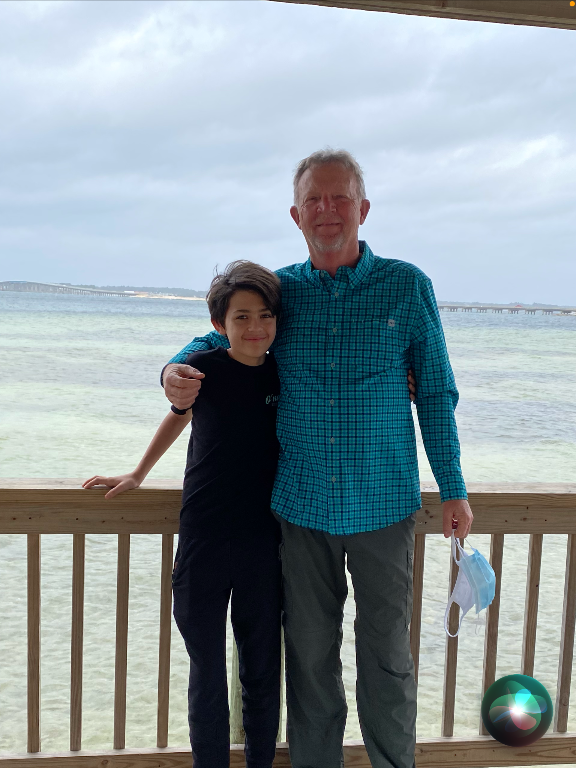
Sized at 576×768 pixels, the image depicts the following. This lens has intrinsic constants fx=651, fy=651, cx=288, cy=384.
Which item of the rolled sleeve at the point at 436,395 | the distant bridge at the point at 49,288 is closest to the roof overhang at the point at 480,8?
the rolled sleeve at the point at 436,395

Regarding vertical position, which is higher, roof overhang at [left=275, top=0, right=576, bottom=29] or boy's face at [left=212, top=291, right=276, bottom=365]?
roof overhang at [left=275, top=0, right=576, bottom=29]

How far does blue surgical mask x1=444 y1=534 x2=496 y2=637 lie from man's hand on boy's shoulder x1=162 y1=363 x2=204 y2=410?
2.43ft

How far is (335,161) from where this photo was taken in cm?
162

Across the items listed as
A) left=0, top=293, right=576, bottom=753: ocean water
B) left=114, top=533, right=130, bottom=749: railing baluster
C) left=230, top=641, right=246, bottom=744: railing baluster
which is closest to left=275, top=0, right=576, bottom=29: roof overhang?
left=114, top=533, right=130, bottom=749: railing baluster

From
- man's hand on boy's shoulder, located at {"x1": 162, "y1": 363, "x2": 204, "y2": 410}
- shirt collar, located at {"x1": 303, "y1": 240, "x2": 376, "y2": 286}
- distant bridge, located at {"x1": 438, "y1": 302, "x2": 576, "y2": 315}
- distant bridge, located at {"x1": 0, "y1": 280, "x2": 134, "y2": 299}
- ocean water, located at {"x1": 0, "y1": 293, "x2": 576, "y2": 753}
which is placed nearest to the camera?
man's hand on boy's shoulder, located at {"x1": 162, "y1": 363, "x2": 204, "y2": 410}

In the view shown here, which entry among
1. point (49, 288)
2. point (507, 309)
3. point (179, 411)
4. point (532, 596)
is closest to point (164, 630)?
point (179, 411)

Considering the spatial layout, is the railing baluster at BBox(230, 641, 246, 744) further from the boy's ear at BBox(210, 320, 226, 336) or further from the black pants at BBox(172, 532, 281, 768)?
the boy's ear at BBox(210, 320, 226, 336)

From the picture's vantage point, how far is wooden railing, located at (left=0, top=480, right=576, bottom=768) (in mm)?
1661

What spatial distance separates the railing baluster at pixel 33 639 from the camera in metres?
1.66

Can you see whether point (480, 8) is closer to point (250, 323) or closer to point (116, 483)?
point (250, 323)

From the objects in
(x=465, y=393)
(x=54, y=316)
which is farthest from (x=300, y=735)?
(x=54, y=316)

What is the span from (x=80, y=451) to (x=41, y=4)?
74.6 ft

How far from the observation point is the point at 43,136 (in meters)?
34.0

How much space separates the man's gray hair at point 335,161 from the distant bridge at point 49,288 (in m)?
34.0
